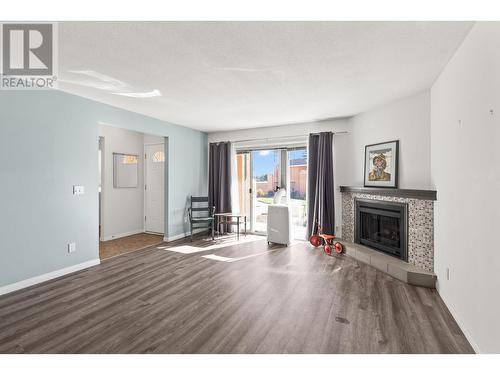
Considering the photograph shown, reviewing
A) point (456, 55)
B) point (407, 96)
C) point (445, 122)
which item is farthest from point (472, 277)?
point (407, 96)

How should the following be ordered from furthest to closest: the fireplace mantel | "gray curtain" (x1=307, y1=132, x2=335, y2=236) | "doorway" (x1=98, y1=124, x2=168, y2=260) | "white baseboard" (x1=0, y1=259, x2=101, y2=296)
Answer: "doorway" (x1=98, y1=124, x2=168, y2=260)
"gray curtain" (x1=307, y1=132, x2=335, y2=236)
the fireplace mantel
"white baseboard" (x1=0, y1=259, x2=101, y2=296)

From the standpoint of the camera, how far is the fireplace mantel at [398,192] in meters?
2.79

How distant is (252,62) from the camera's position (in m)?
2.30

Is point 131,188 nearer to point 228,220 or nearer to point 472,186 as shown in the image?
point 228,220

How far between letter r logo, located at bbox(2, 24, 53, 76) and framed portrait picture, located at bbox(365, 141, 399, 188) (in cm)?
408

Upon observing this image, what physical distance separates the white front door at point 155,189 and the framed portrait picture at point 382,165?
4334mm

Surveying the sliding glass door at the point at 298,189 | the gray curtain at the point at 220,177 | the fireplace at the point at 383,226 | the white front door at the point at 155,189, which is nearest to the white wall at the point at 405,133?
the fireplace at the point at 383,226

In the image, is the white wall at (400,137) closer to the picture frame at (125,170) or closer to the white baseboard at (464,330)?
the white baseboard at (464,330)

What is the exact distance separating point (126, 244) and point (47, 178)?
2.10 meters

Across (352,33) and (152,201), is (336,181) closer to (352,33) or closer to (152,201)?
(352,33)

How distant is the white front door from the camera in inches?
218

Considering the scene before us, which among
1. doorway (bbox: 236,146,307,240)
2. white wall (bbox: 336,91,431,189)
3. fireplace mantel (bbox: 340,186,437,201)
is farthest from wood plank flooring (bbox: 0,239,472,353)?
doorway (bbox: 236,146,307,240)

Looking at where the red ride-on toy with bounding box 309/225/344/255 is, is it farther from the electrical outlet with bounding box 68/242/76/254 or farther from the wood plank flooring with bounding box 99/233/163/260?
the electrical outlet with bounding box 68/242/76/254

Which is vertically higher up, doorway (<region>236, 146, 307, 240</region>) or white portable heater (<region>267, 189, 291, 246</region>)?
doorway (<region>236, 146, 307, 240</region>)
